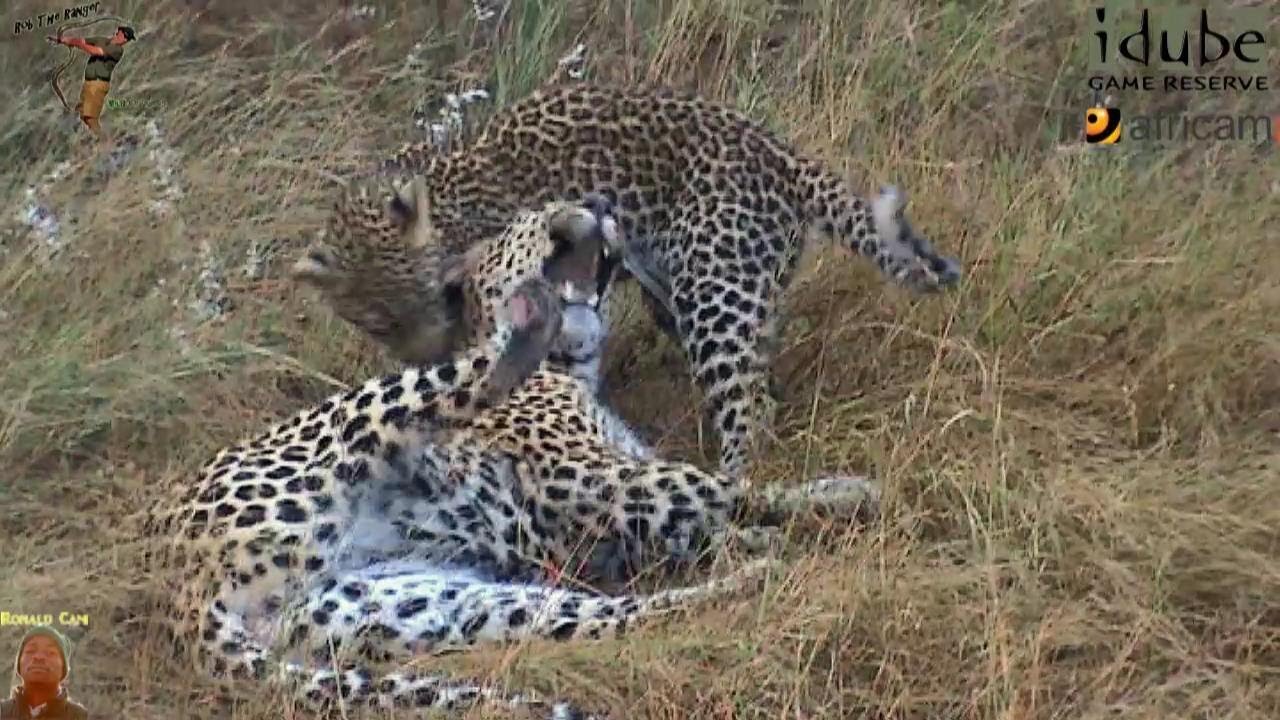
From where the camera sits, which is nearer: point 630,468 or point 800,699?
point 800,699

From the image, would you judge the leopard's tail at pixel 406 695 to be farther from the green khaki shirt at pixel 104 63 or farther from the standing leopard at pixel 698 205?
the green khaki shirt at pixel 104 63

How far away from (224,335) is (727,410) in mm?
1352

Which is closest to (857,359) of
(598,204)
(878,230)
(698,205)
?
(878,230)

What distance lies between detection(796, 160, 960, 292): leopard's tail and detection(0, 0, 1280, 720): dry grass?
95mm

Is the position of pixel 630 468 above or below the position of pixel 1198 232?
below

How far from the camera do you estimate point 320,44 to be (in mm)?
6977

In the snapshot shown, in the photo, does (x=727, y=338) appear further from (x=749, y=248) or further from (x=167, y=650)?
(x=167, y=650)

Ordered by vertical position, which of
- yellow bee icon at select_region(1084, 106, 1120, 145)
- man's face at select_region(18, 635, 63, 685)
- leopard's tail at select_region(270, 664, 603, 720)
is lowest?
leopard's tail at select_region(270, 664, 603, 720)

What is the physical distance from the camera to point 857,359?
552 cm

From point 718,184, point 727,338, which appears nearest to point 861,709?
point 727,338

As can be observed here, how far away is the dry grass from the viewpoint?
427 centimetres

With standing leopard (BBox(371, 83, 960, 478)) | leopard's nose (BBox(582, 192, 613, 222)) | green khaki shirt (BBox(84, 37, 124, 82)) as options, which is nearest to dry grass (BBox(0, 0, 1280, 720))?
green khaki shirt (BBox(84, 37, 124, 82))

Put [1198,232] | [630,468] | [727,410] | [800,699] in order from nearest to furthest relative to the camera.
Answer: [800,699] < [630,468] < [727,410] < [1198,232]

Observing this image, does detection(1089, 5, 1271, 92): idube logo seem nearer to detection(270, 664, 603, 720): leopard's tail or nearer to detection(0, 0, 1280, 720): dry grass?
detection(0, 0, 1280, 720): dry grass
